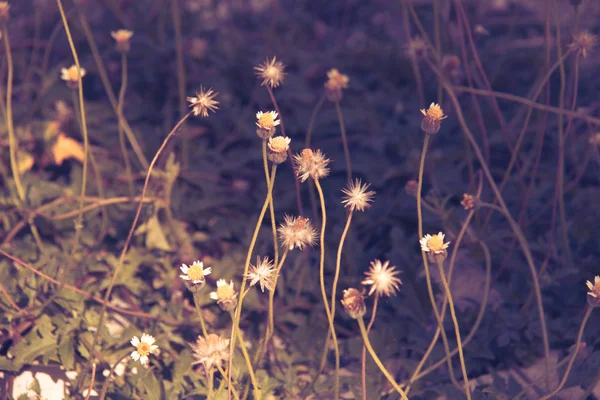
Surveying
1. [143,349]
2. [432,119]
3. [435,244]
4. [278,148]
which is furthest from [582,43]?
[143,349]

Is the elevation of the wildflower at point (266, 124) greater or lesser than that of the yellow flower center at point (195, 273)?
greater

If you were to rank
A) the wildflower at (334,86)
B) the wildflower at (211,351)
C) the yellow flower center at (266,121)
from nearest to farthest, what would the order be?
the wildflower at (211,351), the yellow flower center at (266,121), the wildflower at (334,86)

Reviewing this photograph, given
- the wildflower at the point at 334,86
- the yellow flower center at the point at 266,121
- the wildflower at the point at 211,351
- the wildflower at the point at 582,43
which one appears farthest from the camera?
the wildflower at the point at 334,86

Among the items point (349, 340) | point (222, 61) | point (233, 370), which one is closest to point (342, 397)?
point (349, 340)

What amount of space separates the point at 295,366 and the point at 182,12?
68.5 inches

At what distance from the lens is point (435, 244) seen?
120 centimetres

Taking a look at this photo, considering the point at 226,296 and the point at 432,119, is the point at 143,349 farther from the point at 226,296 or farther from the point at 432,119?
the point at 432,119

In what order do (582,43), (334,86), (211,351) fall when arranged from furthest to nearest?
(334,86) → (582,43) → (211,351)

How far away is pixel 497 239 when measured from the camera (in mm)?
1831

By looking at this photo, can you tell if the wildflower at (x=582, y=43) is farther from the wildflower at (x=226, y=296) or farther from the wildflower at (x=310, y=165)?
the wildflower at (x=226, y=296)

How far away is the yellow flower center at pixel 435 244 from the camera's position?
120 cm

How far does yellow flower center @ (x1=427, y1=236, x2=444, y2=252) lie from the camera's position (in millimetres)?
1197

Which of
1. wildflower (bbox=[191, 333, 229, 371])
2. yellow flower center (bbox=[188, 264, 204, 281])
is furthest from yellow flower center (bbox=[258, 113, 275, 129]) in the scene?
wildflower (bbox=[191, 333, 229, 371])

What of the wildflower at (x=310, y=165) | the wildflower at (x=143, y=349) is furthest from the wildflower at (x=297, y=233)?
the wildflower at (x=143, y=349)
